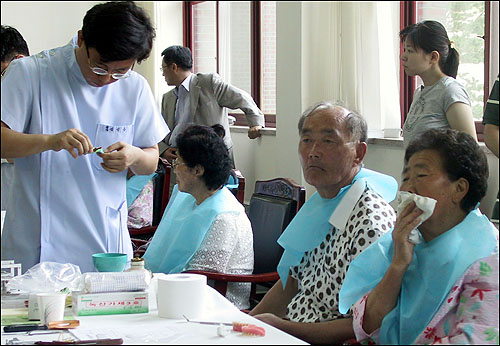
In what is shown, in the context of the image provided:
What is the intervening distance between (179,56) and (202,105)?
416 mm

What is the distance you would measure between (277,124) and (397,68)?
584 mm

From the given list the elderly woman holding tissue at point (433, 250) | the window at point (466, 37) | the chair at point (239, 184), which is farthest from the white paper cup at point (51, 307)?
the window at point (466, 37)

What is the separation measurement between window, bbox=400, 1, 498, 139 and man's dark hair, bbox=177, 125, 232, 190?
0.48 meters

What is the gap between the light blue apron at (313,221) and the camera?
167 cm

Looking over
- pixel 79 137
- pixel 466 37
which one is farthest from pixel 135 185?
pixel 466 37

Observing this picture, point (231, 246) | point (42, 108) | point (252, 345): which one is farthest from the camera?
point (231, 246)

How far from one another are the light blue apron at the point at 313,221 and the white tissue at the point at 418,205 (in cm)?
23

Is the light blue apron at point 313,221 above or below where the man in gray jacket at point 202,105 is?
below

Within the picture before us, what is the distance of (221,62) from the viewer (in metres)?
2.41

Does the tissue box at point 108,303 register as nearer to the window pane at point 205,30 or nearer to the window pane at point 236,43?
the window pane at point 236,43

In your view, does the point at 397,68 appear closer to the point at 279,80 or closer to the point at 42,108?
the point at 279,80

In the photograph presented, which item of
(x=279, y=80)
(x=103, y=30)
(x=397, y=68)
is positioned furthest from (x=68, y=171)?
(x=397, y=68)

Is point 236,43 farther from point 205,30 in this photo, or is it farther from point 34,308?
point 34,308

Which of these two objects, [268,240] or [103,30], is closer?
[103,30]
